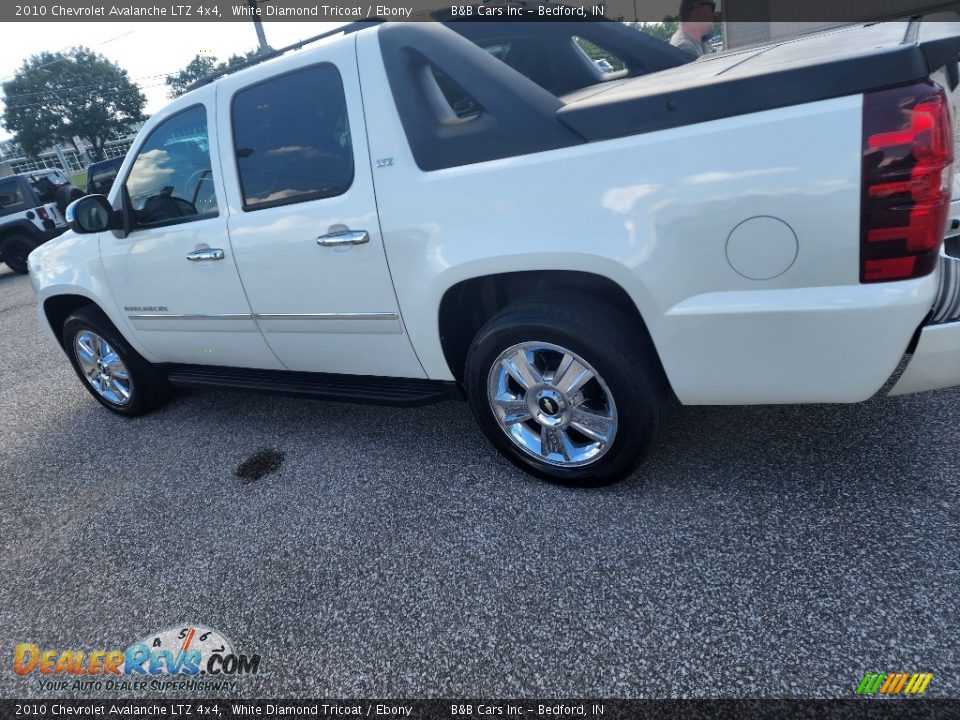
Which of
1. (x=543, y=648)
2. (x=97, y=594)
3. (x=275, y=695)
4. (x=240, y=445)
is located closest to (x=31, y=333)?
(x=240, y=445)

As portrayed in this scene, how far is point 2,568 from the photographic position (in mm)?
2820

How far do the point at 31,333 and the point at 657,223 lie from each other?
781 cm

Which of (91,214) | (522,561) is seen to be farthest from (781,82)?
(91,214)

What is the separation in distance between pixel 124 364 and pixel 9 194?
11.3 meters

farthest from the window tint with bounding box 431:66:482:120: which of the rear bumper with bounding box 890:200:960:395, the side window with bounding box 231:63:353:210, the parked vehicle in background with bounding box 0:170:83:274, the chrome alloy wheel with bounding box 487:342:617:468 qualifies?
the parked vehicle in background with bounding box 0:170:83:274

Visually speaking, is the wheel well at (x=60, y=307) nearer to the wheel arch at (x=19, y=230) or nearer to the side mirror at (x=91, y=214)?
the side mirror at (x=91, y=214)

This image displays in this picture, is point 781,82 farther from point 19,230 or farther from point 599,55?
point 19,230

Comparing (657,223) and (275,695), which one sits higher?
(657,223)

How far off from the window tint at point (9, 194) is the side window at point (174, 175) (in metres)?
11.6

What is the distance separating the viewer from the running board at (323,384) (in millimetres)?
2811

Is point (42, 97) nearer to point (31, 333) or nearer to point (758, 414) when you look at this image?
point (31, 333)

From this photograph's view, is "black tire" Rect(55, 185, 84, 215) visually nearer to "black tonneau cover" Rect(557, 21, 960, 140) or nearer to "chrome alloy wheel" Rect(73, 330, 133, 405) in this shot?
"chrome alloy wheel" Rect(73, 330, 133, 405)

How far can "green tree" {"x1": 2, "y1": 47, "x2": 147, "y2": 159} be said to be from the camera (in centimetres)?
5153

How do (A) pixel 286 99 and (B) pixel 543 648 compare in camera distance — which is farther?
(A) pixel 286 99
